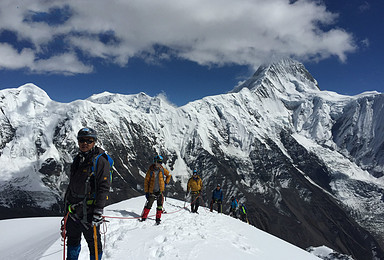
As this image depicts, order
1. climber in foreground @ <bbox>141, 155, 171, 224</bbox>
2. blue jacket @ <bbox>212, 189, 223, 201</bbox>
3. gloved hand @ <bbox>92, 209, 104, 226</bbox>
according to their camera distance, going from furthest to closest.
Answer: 1. blue jacket @ <bbox>212, 189, 223, 201</bbox>
2. climber in foreground @ <bbox>141, 155, 171, 224</bbox>
3. gloved hand @ <bbox>92, 209, 104, 226</bbox>

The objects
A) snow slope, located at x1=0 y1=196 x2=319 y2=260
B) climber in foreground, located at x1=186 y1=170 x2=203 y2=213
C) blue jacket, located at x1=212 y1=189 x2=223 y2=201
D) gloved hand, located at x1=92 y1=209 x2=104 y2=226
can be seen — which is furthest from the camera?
blue jacket, located at x1=212 y1=189 x2=223 y2=201

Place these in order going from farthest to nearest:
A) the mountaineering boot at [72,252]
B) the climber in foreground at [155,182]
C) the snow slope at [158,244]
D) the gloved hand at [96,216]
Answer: the climber in foreground at [155,182] → the snow slope at [158,244] → the mountaineering boot at [72,252] → the gloved hand at [96,216]

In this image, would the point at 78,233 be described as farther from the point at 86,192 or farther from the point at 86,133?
the point at 86,133

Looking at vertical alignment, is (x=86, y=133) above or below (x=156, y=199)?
above

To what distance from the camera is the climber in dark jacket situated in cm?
690

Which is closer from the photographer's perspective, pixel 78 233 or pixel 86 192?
pixel 86 192

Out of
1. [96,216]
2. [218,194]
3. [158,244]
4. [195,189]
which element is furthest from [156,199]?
[218,194]

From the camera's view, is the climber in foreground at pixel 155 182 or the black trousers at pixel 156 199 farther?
the climber in foreground at pixel 155 182

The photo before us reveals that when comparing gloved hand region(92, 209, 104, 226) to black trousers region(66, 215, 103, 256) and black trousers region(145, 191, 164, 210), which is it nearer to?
black trousers region(66, 215, 103, 256)

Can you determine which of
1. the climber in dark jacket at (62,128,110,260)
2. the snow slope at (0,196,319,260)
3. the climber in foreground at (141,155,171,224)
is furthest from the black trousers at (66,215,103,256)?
the climber in foreground at (141,155,171,224)

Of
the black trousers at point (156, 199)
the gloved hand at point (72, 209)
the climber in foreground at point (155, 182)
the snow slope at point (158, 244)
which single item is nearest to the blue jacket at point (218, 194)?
the snow slope at point (158, 244)

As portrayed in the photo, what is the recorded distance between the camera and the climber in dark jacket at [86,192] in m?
6.90

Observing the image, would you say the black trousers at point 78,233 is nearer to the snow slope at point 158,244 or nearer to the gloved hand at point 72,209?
the gloved hand at point 72,209

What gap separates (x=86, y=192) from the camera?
7027 millimetres
